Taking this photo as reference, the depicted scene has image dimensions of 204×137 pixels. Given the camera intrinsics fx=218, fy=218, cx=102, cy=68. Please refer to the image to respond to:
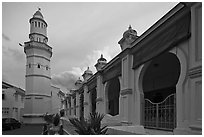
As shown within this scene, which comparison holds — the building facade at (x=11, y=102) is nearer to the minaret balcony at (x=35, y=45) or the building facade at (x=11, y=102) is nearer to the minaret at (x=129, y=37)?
the minaret balcony at (x=35, y=45)

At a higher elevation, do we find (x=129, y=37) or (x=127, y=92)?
(x=129, y=37)

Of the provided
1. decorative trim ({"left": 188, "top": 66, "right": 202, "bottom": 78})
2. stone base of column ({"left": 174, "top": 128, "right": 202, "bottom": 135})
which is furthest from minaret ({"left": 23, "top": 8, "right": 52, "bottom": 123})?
decorative trim ({"left": 188, "top": 66, "right": 202, "bottom": 78})

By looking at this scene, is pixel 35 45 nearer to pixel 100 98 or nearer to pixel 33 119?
pixel 33 119

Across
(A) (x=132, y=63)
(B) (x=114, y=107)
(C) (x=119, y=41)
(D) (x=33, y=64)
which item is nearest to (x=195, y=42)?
(A) (x=132, y=63)

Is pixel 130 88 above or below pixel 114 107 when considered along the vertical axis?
above

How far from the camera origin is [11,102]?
1080 inches

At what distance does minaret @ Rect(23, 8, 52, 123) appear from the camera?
74.4 ft

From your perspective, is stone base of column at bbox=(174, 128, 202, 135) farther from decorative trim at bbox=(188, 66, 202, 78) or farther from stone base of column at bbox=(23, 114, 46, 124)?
stone base of column at bbox=(23, 114, 46, 124)

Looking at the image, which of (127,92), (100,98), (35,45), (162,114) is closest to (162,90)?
(100,98)

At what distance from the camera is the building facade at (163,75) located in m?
5.12

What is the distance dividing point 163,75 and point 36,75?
15124 mm

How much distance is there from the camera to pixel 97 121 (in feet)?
18.2

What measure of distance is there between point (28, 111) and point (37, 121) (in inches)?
55.0

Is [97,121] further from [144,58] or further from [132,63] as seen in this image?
[132,63]
